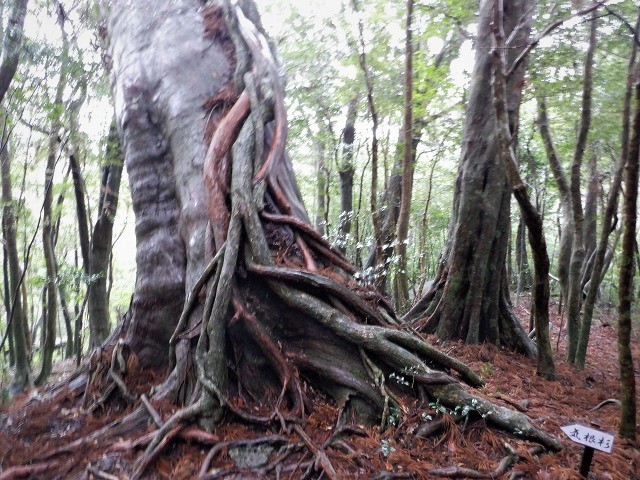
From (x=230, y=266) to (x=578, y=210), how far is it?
15.6 ft

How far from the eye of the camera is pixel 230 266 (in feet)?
11.8

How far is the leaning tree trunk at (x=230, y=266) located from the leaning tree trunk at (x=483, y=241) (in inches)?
100

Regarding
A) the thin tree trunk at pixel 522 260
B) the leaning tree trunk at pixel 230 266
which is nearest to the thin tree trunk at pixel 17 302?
the leaning tree trunk at pixel 230 266

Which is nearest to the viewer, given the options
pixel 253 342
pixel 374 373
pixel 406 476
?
pixel 406 476

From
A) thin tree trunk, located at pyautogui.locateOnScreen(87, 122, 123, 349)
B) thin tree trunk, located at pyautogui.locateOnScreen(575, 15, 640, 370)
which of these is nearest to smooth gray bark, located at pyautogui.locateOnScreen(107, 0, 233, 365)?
thin tree trunk, located at pyautogui.locateOnScreen(87, 122, 123, 349)

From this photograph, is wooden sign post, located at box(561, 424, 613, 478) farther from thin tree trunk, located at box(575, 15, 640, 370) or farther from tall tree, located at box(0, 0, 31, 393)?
tall tree, located at box(0, 0, 31, 393)

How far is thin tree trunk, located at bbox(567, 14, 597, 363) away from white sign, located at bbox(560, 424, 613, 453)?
13.2 feet

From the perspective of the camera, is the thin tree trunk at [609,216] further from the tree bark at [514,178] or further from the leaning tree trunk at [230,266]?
the leaning tree trunk at [230,266]

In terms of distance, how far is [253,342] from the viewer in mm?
3691

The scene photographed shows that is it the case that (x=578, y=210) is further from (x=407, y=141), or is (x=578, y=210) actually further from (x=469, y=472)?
(x=469, y=472)

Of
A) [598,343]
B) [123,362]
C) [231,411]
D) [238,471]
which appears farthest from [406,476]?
[598,343]

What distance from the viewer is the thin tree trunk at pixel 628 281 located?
3148 millimetres

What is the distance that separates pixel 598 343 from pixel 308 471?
33.3 feet

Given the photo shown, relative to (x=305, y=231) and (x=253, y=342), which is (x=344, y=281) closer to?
(x=305, y=231)
